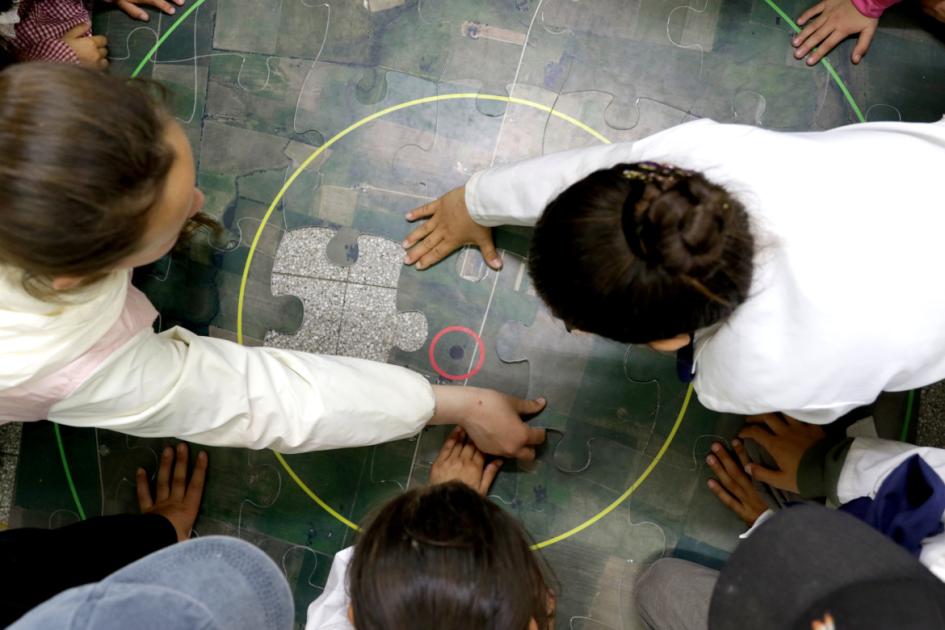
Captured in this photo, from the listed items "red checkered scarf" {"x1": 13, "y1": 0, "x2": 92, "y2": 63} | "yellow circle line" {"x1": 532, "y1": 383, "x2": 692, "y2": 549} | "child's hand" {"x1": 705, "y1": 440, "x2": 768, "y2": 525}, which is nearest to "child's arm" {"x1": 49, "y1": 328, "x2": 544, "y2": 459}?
"yellow circle line" {"x1": 532, "y1": 383, "x2": 692, "y2": 549}

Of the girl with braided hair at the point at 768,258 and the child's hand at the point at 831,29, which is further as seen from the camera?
the child's hand at the point at 831,29

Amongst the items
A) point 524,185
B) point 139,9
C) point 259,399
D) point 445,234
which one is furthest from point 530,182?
point 139,9

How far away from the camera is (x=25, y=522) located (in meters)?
1.21

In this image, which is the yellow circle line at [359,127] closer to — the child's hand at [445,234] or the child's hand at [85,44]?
the child's hand at [445,234]

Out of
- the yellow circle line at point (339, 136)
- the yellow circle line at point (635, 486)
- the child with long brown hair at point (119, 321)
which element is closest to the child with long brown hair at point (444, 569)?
the child with long brown hair at point (119, 321)

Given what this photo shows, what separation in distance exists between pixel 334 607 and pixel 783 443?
2.53 ft

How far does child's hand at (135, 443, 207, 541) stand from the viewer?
1.16m

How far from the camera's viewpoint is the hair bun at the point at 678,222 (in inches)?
24.0

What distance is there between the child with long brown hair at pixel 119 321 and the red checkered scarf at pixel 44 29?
53 cm

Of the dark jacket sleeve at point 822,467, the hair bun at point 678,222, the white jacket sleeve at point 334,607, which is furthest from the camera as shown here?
the dark jacket sleeve at point 822,467

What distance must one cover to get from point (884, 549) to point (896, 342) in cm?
24

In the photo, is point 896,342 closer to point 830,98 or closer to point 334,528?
point 830,98

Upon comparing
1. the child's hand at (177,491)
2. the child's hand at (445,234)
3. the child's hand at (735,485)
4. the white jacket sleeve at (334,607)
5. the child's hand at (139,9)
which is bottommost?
the child's hand at (177,491)

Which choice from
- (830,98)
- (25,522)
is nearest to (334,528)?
(25,522)
